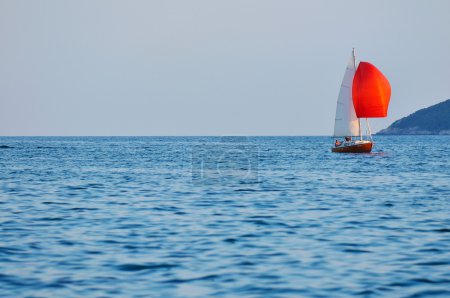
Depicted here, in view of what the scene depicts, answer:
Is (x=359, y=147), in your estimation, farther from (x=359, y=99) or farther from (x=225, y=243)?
(x=225, y=243)

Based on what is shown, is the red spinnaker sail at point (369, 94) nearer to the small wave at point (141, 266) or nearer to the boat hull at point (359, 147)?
the boat hull at point (359, 147)

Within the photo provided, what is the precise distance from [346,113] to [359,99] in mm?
2280

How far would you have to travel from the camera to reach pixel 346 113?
78312 millimetres

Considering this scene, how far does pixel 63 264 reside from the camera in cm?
1428

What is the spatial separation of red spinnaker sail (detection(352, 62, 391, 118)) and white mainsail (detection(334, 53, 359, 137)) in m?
0.99

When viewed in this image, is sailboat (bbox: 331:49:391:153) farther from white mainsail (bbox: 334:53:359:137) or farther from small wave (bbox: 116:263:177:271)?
small wave (bbox: 116:263:177:271)

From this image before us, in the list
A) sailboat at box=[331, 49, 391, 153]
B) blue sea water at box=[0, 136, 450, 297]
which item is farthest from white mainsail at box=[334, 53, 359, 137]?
blue sea water at box=[0, 136, 450, 297]

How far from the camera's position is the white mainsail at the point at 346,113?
257 feet

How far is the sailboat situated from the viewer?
7706 cm

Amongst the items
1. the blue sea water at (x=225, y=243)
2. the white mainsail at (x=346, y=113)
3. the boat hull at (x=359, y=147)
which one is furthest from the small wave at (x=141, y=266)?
the white mainsail at (x=346, y=113)

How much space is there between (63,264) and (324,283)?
207 inches

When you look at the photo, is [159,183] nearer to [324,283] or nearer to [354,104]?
[324,283]

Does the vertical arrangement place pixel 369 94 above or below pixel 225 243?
above

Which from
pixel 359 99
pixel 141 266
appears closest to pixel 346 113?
pixel 359 99
